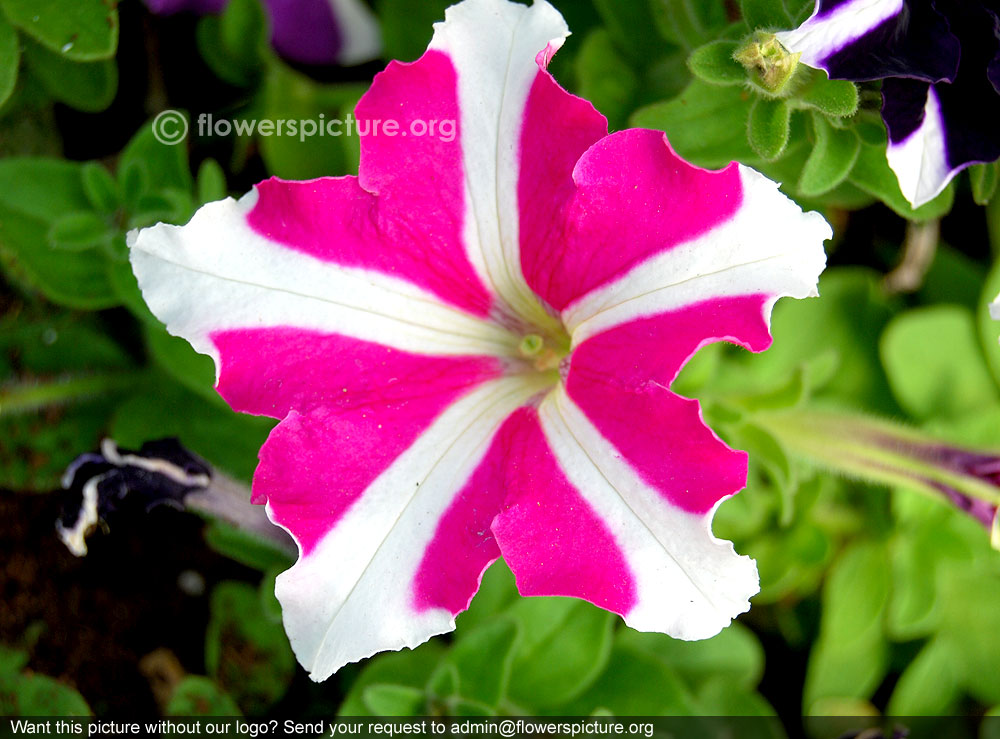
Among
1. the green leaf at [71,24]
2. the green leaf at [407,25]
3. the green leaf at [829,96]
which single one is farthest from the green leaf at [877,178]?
the green leaf at [71,24]

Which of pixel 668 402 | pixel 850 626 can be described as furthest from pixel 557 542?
pixel 850 626

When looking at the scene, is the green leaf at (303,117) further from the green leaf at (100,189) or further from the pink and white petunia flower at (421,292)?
the pink and white petunia flower at (421,292)

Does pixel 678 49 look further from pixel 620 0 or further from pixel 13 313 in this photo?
pixel 13 313

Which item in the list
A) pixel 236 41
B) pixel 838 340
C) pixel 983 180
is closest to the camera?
pixel 983 180

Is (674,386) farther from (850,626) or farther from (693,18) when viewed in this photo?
(850,626)

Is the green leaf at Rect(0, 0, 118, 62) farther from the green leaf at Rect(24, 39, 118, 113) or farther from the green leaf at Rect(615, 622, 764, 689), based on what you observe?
the green leaf at Rect(615, 622, 764, 689)
